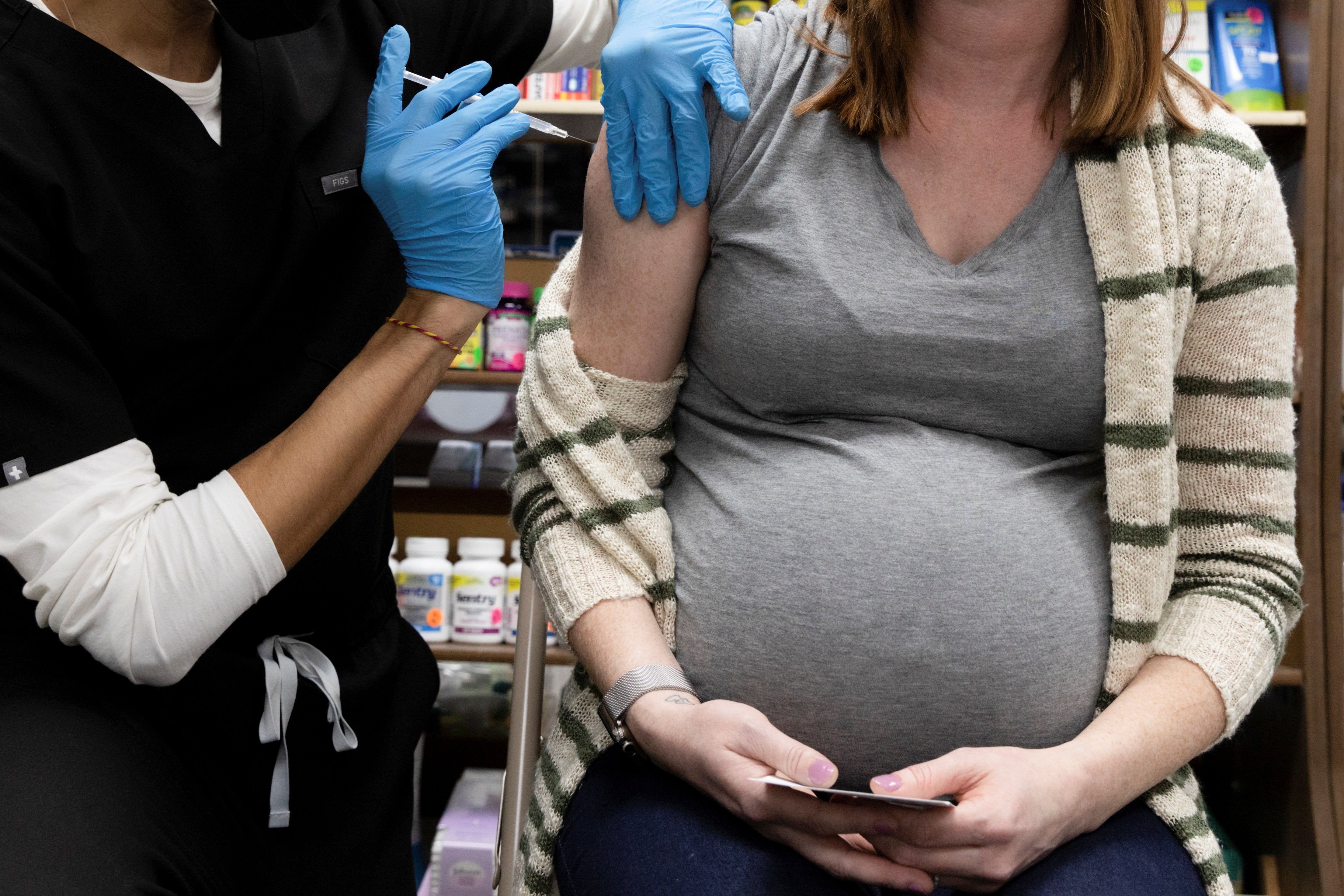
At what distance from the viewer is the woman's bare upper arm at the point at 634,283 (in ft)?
3.32

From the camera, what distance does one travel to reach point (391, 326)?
3.61ft

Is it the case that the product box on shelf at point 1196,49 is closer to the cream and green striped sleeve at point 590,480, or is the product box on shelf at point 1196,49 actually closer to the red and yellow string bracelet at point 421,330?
the cream and green striped sleeve at point 590,480

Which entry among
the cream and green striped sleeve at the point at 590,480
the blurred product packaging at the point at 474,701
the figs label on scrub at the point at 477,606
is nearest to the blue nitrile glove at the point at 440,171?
the cream and green striped sleeve at the point at 590,480

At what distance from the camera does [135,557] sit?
36.0 inches

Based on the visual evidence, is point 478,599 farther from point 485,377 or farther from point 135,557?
point 135,557

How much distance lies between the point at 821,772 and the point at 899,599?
19cm

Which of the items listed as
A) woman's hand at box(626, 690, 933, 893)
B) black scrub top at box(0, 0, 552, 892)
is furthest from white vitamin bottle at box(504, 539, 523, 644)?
woman's hand at box(626, 690, 933, 893)

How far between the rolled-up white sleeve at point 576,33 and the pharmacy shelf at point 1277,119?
1305 mm

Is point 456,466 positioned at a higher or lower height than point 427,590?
higher

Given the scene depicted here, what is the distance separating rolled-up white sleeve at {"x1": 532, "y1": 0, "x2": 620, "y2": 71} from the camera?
1.42 m

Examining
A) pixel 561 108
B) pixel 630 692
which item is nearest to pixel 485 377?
pixel 561 108

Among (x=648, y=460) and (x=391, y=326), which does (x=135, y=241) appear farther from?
(x=648, y=460)

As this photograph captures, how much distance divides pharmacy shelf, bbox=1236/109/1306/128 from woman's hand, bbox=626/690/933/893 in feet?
5.80

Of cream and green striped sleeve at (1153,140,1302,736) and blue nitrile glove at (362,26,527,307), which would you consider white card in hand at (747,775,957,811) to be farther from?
blue nitrile glove at (362,26,527,307)
